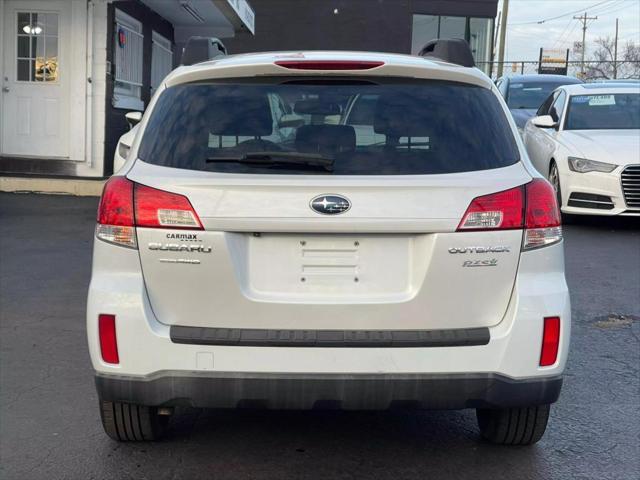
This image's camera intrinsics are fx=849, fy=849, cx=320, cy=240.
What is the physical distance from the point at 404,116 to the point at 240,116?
2.28 ft

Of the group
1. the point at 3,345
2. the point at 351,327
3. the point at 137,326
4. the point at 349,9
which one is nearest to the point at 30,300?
the point at 3,345

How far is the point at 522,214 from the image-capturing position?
3.44 m

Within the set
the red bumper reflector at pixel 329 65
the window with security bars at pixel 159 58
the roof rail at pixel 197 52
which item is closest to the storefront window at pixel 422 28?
the window with security bars at pixel 159 58

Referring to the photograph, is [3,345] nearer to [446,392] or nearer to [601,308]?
[446,392]

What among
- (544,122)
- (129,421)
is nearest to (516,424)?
(129,421)

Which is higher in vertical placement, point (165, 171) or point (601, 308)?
point (165, 171)

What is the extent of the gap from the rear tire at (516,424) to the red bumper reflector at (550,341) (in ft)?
1.26

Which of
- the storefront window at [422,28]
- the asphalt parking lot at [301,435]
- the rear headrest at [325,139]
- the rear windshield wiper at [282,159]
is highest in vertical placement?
the storefront window at [422,28]

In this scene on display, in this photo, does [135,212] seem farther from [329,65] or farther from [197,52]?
[197,52]

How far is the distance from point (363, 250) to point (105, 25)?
1080cm

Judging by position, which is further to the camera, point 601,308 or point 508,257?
point 601,308

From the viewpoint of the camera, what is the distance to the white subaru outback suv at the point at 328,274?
332cm

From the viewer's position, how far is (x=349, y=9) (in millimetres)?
28922

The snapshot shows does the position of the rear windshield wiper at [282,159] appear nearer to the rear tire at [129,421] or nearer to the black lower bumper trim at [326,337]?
the black lower bumper trim at [326,337]
